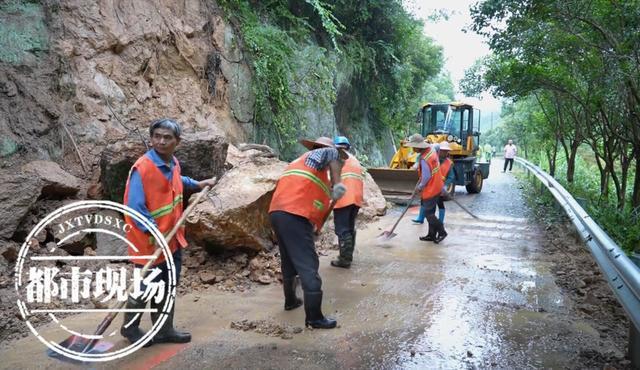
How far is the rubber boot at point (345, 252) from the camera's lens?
5691 millimetres

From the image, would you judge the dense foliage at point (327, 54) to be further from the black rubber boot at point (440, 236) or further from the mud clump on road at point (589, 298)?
the mud clump on road at point (589, 298)

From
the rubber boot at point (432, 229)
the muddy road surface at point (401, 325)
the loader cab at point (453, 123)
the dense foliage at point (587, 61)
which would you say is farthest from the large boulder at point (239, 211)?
the loader cab at point (453, 123)

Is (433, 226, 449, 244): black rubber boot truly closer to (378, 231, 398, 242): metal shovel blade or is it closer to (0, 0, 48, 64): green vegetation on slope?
(378, 231, 398, 242): metal shovel blade

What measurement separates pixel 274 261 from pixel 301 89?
595cm

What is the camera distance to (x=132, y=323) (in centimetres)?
325

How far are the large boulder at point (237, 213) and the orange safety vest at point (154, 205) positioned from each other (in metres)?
A: 1.53

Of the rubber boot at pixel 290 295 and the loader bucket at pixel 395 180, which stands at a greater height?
the loader bucket at pixel 395 180

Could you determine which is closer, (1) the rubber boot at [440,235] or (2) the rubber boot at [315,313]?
(2) the rubber boot at [315,313]

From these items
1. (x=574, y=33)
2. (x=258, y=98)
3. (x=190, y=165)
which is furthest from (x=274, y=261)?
(x=574, y=33)

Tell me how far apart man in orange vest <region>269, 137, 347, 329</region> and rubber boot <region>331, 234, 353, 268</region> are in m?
1.80

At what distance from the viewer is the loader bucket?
1098 cm

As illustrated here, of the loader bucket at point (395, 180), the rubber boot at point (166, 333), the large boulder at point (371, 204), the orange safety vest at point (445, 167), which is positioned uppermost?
the orange safety vest at point (445, 167)

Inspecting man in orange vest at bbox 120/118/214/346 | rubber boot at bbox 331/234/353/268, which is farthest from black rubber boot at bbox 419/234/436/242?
man in orange vest at bbox 120/118/214/346

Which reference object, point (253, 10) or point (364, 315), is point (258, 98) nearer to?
point (253, 10)
